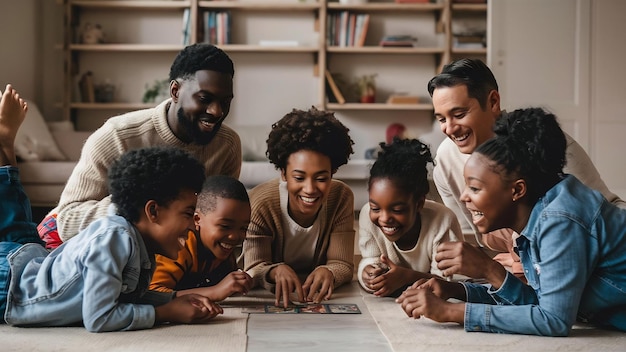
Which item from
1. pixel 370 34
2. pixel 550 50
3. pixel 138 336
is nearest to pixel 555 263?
pixel 138 336

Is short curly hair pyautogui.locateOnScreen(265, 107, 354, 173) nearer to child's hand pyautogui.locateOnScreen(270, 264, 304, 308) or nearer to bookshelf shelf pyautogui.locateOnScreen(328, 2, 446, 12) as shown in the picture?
child's hand pyautogui.locateOnScreen(270, 264, 304, 308)

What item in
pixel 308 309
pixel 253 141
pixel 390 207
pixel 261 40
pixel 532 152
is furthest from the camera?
pixel 261 40

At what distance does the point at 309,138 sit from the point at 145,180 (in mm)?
785

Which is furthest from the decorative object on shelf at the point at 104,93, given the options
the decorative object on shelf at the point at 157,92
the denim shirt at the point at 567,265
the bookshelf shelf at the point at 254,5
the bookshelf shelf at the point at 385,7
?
the denim shirt at the point at 567,265

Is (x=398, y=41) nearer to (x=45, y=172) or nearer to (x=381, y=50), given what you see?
(x=381, y=50)

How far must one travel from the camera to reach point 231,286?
6.46 ft

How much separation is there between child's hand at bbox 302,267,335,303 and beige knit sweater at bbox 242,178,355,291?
Result: 0.13 m

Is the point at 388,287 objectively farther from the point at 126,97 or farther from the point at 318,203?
the point at 126,97

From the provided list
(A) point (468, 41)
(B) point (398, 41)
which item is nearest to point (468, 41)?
(A) point (468, 41)

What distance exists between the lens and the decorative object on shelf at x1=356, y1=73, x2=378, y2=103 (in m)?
6.30

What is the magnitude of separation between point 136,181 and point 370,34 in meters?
4.93

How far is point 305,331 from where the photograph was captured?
1.78 meters

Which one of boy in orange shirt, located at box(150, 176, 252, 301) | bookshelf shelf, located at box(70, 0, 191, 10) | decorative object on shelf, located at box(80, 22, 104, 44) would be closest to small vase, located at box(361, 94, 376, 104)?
bookshelf shelf, located at box(70, 0, 191, 10)

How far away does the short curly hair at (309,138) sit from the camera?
8.13ft
